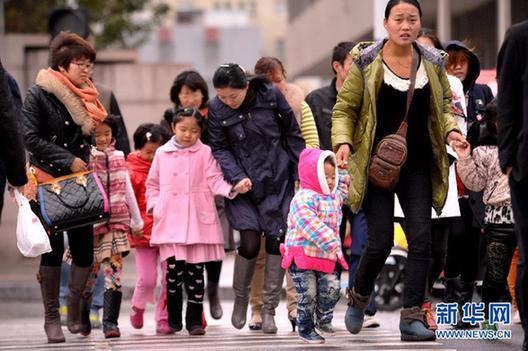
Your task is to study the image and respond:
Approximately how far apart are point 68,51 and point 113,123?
0.89 m

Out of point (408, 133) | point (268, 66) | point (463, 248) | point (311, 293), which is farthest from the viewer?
point (268, 66)

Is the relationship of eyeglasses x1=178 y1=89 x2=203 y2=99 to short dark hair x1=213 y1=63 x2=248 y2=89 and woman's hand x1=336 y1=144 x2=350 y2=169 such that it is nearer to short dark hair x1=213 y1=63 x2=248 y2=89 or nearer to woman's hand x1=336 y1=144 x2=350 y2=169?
short dark hair x1=213 y1=63 x2=248 y2=89

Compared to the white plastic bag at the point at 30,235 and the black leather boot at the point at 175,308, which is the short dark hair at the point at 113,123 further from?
the white plastic bag at the point at 30,235

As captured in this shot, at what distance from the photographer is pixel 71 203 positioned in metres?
10.8

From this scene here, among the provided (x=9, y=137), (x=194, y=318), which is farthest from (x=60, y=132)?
(x=9, y=137)

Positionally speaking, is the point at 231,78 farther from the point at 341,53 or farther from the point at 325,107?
the point at 325,107

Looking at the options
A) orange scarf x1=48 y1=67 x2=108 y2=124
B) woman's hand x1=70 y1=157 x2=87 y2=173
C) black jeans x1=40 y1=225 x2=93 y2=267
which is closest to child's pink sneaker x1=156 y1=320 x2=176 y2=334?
black jeans x1=40 y1=225 x2=93 y2=267

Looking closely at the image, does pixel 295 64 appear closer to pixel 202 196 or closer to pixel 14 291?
pixel 14 291

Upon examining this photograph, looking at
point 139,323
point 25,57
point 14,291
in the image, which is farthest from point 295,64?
point 139,323

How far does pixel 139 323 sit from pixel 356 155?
3.21 metres

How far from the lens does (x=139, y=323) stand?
1217 cm

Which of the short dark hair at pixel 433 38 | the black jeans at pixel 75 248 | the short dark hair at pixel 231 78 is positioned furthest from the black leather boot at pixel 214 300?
the short dark hair at pixel 433 38

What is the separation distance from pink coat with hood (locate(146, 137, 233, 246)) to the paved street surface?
74 centimetres

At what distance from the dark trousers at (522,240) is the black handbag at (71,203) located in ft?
11.9
